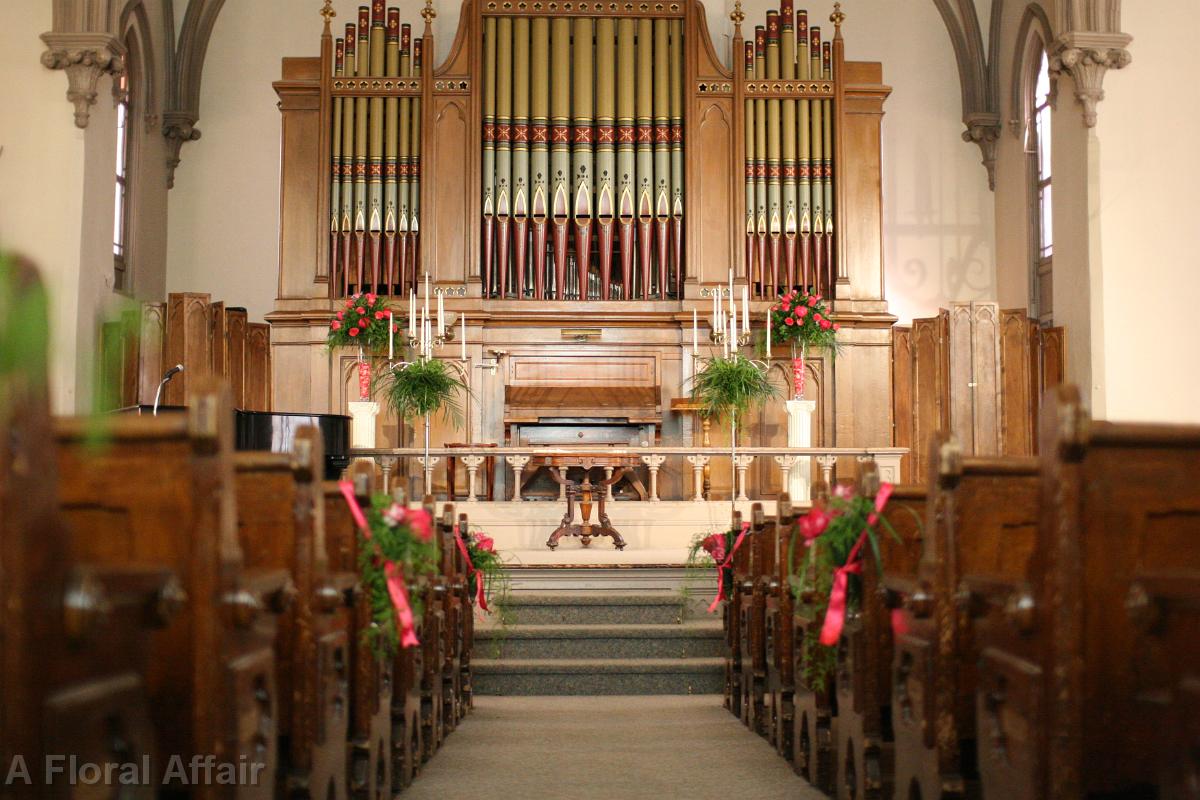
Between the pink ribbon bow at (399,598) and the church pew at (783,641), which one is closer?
the pink ribbon bow at (399,598)

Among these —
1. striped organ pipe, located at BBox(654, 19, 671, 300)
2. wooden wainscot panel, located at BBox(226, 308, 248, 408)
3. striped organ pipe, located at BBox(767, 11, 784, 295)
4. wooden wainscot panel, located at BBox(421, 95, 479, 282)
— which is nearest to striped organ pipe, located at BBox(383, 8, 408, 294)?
wooden wainscot panel, located at BBox(421, 95, 479, 282)

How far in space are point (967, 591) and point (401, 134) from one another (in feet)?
29.8

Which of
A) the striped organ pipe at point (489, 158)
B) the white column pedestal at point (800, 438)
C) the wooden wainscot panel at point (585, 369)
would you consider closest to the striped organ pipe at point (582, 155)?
the striped organ pipe at point (489, 158)

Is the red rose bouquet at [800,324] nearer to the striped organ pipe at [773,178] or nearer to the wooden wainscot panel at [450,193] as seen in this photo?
the striped organ pipe at [773,178]

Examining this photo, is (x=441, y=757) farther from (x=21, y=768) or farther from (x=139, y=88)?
(x=139, y=88)

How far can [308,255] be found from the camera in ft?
36.8

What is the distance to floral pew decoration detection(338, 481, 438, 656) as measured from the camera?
3.82 metres

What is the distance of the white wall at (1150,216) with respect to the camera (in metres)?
9.88

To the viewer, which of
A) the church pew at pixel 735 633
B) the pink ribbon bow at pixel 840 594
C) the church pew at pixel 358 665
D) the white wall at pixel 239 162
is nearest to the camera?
the church pew at pixel 358 665

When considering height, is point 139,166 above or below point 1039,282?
above

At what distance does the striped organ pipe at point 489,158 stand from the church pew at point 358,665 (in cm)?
748

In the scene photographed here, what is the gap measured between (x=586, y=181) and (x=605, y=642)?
17.4 feet

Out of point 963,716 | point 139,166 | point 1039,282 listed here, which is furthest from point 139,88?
point 963,716

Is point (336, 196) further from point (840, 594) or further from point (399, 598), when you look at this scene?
point (840, 594)
